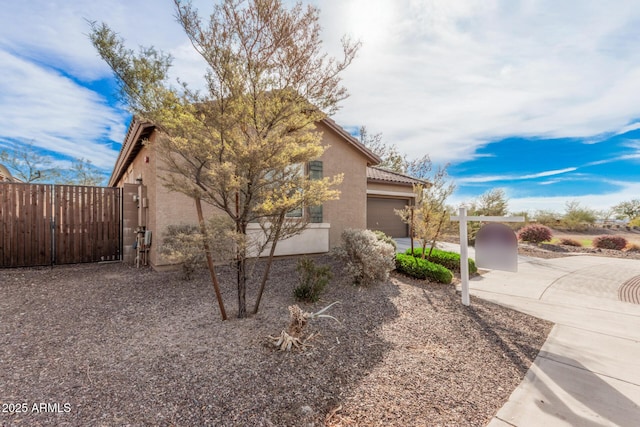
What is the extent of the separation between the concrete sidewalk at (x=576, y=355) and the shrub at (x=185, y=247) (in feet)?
12.0

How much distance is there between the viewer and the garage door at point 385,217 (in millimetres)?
14219

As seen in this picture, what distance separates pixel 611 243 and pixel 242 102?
21298 mm

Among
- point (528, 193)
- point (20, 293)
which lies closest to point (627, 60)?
point (20, 293)

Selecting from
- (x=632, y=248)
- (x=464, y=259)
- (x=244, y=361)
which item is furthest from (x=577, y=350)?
(x=632, y=248)

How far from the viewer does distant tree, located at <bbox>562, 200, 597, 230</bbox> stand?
76.8ft

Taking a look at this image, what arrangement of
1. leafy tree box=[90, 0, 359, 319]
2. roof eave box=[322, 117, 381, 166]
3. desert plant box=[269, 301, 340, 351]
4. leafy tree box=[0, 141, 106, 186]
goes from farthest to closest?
leafy tree box=[0, 141, 106, 186], roof eave box=[322, 117, 381, 166], leafy tree box=[90, 0, 359, 319], desert plant box=[269, 301, 340, 351]

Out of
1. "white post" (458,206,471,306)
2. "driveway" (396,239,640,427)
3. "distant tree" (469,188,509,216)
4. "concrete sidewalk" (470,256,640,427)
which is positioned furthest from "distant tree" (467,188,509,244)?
"white post" (458,206,471,306)

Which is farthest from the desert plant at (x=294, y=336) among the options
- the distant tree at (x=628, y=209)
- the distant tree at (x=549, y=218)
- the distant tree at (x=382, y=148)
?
the distant tree at (x=628, y=209)

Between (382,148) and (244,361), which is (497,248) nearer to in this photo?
(244,361)

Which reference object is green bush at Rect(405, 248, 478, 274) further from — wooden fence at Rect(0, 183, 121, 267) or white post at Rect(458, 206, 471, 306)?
wooden fence at Rect(0, 183, 121, 267)

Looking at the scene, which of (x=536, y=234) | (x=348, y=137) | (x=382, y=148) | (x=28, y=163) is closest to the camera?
(x=348, y=137)

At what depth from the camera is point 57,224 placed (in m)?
7.79

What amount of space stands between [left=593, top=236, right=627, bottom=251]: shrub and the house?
50.0ft

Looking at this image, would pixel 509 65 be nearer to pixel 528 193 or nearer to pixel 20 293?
pixel 20 293
